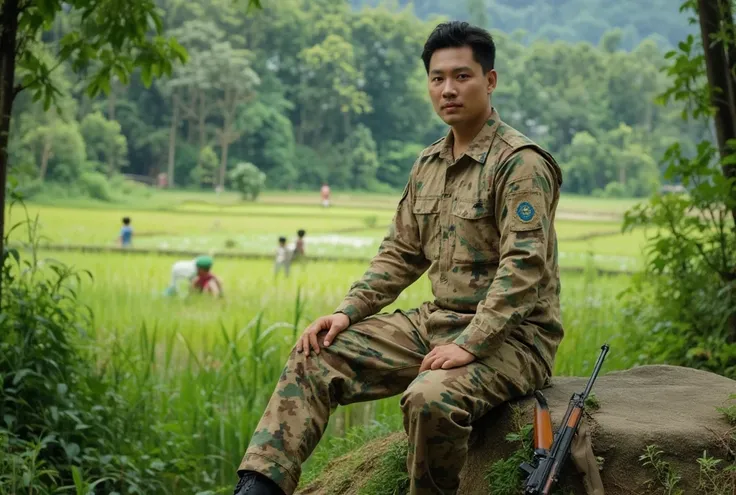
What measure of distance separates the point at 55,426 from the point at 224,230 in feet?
28.1

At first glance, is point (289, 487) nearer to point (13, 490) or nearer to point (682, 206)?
point (13, 490)

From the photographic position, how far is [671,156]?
13.4 feet

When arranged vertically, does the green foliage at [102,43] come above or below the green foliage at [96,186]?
above

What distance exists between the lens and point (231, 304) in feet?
23.5

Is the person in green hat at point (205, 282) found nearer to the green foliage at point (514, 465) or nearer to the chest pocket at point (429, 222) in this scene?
the chest pocket at point (429, 222)

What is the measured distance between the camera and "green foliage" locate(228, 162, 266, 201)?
12625 mm

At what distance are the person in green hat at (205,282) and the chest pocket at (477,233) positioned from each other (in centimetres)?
507

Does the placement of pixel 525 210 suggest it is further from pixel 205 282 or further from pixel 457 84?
pixel 205 282

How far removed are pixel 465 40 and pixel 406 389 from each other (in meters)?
0.95

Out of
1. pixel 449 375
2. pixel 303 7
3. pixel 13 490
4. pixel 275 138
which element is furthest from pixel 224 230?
pixel 449 375

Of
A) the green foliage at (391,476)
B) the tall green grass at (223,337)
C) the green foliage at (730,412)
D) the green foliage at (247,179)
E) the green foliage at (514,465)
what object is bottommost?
the tall green grass at (223,337)

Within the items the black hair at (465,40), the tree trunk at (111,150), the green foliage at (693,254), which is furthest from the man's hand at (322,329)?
the tree trunk at (111,150)

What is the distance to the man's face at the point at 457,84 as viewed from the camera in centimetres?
A: 253

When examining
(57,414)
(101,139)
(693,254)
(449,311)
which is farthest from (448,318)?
(101,139)
